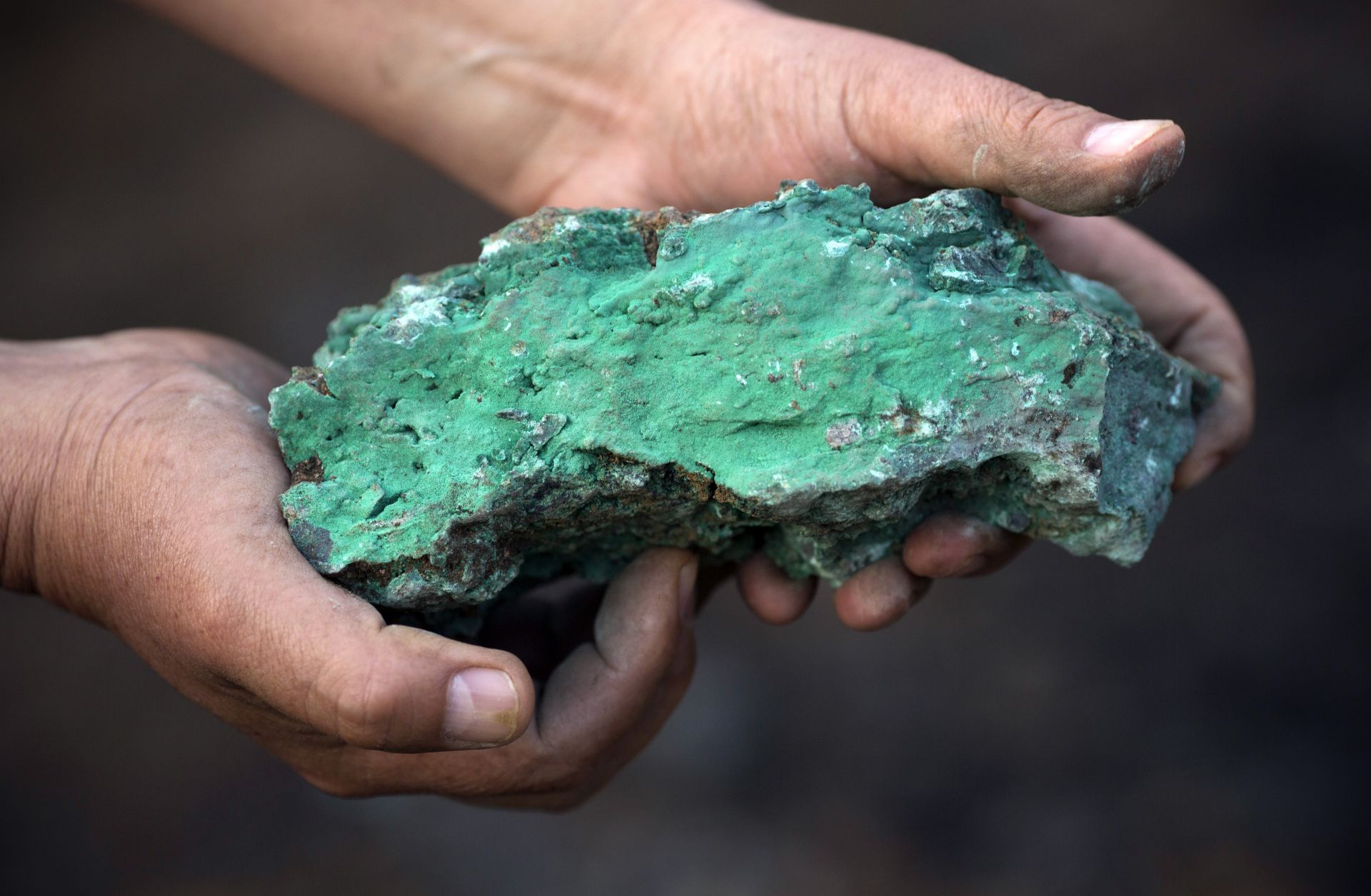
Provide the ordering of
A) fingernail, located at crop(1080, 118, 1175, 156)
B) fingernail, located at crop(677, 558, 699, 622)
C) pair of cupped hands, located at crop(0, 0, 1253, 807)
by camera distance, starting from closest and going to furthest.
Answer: pair of cupped hands, located at crop(0, 0, 1253, 807)
fingernail, located at crop(1080, 118, 1175, 156)
fingernail, located at crop(677, 558, 699, 622)

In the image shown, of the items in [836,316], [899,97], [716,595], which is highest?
[899,97]

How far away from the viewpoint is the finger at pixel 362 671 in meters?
1.53

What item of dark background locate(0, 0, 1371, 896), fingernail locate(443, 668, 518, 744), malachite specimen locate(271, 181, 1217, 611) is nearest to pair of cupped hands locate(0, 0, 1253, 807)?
fingernail locate(443, 668, 518, 744)

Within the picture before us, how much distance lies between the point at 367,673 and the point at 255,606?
0.73ft

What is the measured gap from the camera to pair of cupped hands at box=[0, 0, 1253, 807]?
1.62 m

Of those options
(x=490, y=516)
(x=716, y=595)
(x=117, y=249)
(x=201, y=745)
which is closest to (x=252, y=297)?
(x=117, y=249)

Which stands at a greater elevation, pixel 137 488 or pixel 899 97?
pixel 899 97

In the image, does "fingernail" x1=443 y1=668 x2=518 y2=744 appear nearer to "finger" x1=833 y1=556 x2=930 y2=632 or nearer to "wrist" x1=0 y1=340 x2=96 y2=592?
"finger" x1=833 y1=556 x2=930 y2=632

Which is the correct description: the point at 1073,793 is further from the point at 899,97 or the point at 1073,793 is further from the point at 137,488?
the point at 137,488

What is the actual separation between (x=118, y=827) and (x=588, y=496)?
2.97 meters

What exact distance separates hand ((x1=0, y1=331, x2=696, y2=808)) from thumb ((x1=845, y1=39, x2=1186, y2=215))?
2.96 ft

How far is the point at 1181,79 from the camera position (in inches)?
176

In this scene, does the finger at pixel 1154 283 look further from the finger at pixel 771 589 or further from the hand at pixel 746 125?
the finger at pixel 771 589

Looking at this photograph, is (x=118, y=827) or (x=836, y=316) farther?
(x=118, y=827)
